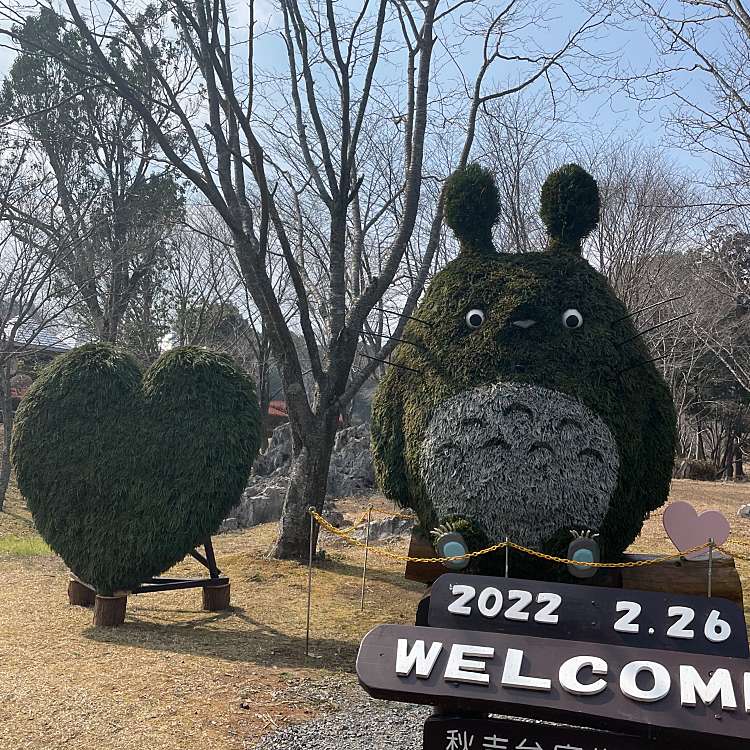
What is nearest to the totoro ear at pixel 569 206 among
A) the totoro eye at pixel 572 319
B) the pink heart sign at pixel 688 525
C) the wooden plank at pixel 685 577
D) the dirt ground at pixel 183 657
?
the totoro eye at pixel 572 319

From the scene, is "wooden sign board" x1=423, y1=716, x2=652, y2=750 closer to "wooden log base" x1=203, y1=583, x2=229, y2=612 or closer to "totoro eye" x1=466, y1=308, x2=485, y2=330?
"totoro eye" x1=466, y1=308, x2=485, y2=330

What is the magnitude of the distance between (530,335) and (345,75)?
562 cm

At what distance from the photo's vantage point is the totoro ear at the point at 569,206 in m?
4.98

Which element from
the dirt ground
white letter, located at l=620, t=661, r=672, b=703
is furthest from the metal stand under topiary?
white letter, located at l=620, t=661, r=672, b=703

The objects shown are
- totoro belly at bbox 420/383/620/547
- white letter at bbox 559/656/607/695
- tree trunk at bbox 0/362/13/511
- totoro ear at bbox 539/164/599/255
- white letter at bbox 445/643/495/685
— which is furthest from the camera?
tree trunk at bbox 0/362/13/511

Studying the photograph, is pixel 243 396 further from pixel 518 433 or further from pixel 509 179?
pixel 509 179

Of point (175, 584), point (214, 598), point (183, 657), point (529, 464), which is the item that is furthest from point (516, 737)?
point (214, 598)

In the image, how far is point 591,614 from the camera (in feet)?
9.98

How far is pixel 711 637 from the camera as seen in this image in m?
2.91

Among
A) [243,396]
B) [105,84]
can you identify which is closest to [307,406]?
[243,396]

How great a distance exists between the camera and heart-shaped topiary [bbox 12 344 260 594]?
606 cm

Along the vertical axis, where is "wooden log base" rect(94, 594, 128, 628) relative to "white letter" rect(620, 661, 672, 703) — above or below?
below

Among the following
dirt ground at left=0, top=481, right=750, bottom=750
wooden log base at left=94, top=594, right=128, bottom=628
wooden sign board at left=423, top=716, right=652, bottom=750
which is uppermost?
wooden sign board at left=423, top=716, right=652, bottom=750

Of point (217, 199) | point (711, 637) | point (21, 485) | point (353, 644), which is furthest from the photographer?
point (217, 199)
